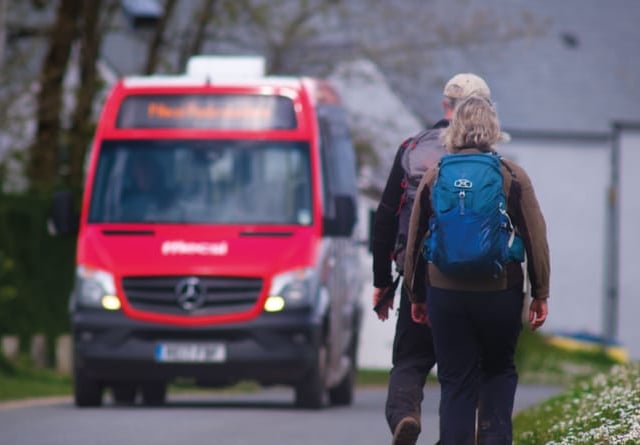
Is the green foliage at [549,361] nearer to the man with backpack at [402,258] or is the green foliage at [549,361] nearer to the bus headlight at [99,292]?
the bus headlight at [99,292]

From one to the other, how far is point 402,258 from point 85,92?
17.8 meters

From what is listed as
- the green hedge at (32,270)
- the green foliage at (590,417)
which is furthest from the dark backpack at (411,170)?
the green hedge at (32,270)

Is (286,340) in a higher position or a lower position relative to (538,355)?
higher

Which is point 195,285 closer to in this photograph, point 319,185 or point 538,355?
point 319,185

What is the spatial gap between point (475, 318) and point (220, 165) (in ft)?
27.7

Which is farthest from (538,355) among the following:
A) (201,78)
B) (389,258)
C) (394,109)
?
(389,258)

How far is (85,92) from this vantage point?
26.2 meters

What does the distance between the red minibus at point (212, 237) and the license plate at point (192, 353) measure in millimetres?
11

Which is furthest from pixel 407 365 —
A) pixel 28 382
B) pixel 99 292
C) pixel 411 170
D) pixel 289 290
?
pixel 28 382

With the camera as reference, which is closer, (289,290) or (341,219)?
(289,290)

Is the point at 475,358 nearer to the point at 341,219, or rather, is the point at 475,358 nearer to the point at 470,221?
the point at 470,221

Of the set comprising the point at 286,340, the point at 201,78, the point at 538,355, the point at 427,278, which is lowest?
the point at 538,355

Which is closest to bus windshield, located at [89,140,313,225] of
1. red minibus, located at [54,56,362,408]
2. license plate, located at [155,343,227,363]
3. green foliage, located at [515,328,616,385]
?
red minibus, located at [54,56,362,408]

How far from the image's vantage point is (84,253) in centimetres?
1548
